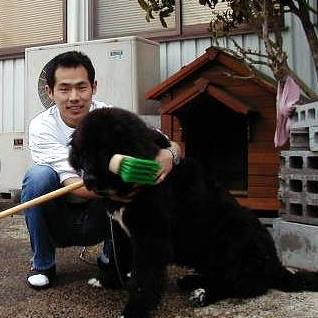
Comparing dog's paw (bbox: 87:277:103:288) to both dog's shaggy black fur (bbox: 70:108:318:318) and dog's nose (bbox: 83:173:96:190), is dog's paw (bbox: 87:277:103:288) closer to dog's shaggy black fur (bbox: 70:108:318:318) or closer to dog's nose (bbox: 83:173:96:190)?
dog's shaggy black fur (bbox: 70:108:318:318)

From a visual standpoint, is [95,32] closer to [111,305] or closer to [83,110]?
[83,110]

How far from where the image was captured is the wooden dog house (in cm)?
353

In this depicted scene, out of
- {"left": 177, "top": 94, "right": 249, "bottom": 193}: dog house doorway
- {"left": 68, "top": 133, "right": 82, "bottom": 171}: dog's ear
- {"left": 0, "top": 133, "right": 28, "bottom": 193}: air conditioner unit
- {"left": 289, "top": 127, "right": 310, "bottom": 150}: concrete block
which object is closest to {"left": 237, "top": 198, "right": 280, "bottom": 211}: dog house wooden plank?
{"left": 177, "top": 94, "right": 249, "bottom": 193}: dog house doorway

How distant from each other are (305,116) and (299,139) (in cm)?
15

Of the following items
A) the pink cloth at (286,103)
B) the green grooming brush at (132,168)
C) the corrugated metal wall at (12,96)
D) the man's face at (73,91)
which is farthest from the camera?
the corrugated metal wall at (12,96)

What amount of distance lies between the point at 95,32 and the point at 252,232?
3.69 m

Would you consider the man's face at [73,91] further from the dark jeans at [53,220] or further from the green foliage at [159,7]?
the green foliage at [159,7]

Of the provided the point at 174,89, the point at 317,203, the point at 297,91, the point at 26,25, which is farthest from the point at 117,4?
the point at 317,203

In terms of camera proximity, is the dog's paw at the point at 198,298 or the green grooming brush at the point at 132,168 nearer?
the green grooming brush at the point at 132,168

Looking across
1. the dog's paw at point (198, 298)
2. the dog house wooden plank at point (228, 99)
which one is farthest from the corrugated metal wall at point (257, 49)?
the dog's paw at point (198, 298)

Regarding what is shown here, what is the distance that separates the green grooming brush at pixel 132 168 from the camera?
1.66m

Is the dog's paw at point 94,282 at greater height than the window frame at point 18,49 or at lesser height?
lesser

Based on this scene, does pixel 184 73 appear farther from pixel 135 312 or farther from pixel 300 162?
pixel 135 312

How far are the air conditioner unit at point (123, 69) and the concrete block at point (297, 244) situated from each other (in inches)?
73.4
